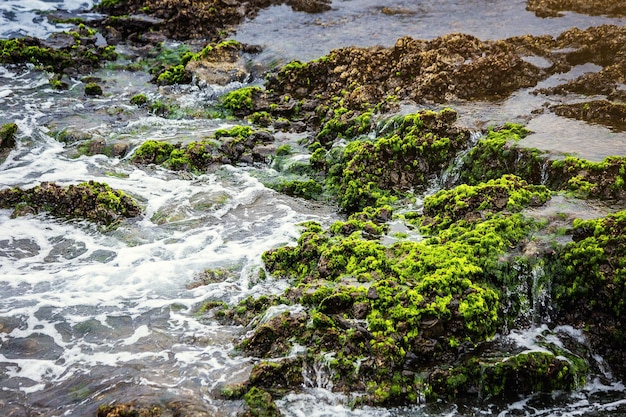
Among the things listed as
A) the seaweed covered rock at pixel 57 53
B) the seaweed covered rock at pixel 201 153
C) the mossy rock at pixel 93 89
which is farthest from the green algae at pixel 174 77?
the seaweed covered rock at pixel 201 153

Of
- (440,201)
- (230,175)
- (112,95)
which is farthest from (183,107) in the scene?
(440,201)

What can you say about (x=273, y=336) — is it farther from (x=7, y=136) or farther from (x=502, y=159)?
(x=7, y=136)

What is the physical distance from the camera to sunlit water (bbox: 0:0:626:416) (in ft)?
20.9

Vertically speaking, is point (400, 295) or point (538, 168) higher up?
point (538, 168)

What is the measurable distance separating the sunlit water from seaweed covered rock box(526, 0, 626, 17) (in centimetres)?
71

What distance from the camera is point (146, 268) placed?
893 cm

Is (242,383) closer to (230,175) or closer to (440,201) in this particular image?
(440,201)

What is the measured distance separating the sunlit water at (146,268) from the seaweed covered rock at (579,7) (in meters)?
0.71

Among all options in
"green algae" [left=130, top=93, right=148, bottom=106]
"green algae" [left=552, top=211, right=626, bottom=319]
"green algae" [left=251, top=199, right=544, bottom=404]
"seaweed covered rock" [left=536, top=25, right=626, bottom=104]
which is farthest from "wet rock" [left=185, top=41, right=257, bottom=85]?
"green algae" [left=552, top=211, right=626, bottom=319]

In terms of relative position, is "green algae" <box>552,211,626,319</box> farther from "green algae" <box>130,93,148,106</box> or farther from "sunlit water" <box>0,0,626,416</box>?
"green algae" <box>130,93,148,106</box>

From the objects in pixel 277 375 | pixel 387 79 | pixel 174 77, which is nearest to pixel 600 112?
pixel 387 79

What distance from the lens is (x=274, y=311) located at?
7477 millimetres

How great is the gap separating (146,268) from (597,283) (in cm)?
673

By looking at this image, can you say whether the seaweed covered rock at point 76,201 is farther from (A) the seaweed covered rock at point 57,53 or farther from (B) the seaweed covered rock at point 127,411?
(A) the seaweed covered rock at point 57,53
